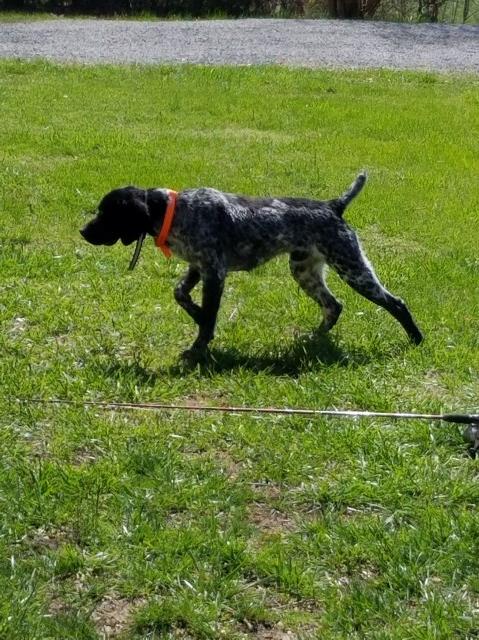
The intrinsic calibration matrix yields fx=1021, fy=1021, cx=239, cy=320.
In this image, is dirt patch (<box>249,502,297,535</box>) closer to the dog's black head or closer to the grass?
the grass

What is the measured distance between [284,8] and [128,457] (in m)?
19.5

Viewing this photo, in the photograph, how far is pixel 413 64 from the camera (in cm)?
1744

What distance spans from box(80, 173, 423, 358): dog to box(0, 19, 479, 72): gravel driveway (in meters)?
10.8

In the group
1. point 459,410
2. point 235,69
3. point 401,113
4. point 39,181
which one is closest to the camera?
→ point 459,410

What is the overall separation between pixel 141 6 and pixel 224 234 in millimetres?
17514

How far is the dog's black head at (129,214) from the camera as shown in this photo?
19.4ft

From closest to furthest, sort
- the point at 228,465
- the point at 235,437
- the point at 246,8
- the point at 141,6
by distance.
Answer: the point at 228,465 < the point at 235,437 < the point at 141,6 < the point at 246,8

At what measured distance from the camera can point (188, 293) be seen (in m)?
6.29

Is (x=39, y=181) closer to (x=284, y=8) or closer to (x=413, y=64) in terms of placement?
(x=413, y=64)

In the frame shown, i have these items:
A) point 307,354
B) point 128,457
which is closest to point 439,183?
point 307,354

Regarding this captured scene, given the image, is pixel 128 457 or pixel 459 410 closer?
pixel 128 457

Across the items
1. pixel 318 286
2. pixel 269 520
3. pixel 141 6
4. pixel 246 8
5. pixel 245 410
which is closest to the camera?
pixel 269 520

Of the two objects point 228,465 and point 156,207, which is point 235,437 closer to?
point 228,465

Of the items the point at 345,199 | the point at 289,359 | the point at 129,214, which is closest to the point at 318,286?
the point at 345,199
